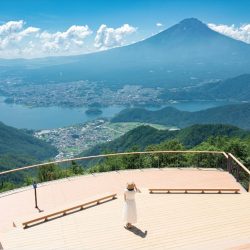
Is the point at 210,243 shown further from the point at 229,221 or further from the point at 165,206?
the point at 165,206

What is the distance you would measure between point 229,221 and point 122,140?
100141 mm

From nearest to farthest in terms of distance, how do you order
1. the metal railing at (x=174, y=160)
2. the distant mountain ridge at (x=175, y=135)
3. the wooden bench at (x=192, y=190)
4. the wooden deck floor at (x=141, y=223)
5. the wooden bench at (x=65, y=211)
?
the wooden deck floor at (x=141, y=223), the wooden bench at (x=65, y=211), the wooden bench at (x=192, y=190), the metal railing at (x=174, y=160), the distant mountain ridge at (x=175, y=135)

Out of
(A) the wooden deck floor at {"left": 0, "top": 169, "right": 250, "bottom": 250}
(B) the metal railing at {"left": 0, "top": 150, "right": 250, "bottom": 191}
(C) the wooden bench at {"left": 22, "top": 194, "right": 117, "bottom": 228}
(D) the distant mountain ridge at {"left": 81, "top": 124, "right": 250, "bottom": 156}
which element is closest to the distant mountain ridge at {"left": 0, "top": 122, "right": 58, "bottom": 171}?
(D) the distant mountain ridge at {"left": 81, "top": 124, "right": 250, "bottom": 156}

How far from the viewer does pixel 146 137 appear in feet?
337

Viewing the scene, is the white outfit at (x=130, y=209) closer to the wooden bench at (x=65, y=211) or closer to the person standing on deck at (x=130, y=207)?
the person standing on deck at (x=130, y=207)

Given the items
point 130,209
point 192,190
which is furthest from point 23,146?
point 130,209

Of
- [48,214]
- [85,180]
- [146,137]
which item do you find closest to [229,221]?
[48,214]

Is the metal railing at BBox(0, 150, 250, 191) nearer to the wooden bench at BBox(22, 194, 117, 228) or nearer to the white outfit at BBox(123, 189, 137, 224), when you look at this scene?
the wooden bench at BBox(22, 194, 117, 228)

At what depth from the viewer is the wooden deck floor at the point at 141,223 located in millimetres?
7828

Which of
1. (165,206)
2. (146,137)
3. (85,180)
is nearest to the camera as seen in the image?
(165,206)

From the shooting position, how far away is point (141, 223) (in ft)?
28.9

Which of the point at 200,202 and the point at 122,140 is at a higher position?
the point at 200,202

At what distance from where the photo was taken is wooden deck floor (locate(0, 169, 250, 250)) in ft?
25.7

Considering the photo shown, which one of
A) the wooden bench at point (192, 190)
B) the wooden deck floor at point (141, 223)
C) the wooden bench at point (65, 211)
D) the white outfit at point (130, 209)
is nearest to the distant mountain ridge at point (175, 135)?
the wooden bench at point (192, 190)
